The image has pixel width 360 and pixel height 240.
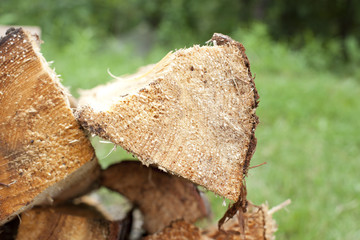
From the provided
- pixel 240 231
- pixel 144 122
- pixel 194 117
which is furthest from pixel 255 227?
pixel 144 122

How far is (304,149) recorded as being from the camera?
320 cm

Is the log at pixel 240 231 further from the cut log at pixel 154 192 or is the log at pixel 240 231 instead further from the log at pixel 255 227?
the cut log at pixel 154 192

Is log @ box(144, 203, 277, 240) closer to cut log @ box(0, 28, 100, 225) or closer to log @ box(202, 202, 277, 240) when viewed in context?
log @ box(202, 202, 277, 240)

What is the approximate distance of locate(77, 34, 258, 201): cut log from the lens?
43.5 inches

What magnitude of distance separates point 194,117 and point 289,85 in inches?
159

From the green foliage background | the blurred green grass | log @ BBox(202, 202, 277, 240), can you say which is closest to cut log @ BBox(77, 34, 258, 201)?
the blurred green grass

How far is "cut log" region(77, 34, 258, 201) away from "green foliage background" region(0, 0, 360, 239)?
112 centimetres

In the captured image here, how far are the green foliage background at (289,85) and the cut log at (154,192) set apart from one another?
58cm

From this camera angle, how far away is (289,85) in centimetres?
494

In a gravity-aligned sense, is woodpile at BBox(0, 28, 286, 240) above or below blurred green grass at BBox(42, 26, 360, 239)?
below

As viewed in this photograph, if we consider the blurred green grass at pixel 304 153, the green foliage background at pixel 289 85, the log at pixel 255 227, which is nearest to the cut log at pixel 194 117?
the blurred green grass at pixel 304 153

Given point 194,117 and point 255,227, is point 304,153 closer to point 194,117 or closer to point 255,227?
point 255,227

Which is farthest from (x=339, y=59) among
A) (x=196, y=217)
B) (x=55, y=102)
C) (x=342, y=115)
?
(x=55, y=102)

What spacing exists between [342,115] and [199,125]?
3303 mm
